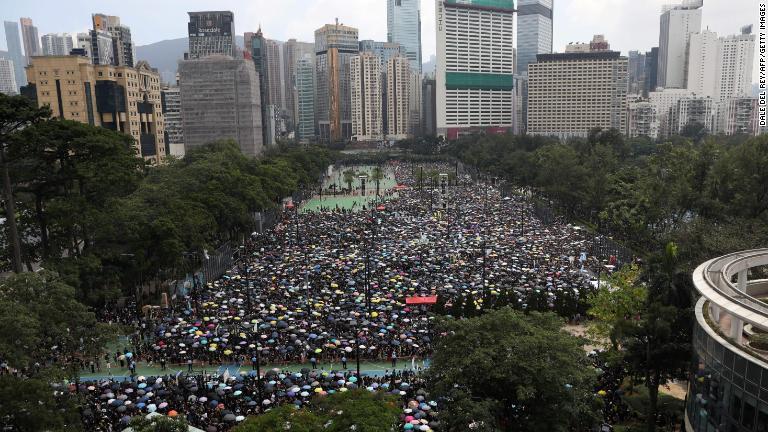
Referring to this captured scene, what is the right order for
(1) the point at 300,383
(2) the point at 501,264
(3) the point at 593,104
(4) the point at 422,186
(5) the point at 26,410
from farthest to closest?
1. (3) the point at 593,104
2. (4) the point at 422,186
3. (2) the point at 501,264
4. (1) the point at 300,383
5. (5) the point at 26,410

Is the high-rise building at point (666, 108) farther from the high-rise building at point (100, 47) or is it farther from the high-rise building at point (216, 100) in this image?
the high-rise building at point (100, 47)

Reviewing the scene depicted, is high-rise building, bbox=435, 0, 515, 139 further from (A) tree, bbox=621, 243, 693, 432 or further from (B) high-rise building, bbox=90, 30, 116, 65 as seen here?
(A) tree, bbox=621, 243, 693, 432

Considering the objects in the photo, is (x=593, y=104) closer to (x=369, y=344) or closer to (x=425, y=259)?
(x=425, y=259)

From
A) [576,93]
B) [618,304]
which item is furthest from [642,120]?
[618,304]

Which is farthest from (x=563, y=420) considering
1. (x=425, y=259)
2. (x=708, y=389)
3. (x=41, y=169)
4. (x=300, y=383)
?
(x=41, y=169)

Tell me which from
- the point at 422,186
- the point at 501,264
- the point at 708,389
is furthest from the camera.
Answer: the point at 422,186

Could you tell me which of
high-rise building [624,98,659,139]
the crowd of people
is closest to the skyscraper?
the crowd of people

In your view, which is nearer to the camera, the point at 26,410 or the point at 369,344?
the point at 26,410
